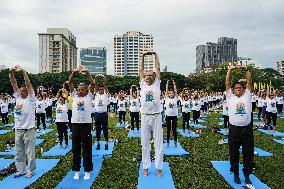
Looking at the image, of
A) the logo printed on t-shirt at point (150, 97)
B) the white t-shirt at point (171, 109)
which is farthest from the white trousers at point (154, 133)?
the white t-shirt at point (171, 109)

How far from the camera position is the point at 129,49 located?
192 meters

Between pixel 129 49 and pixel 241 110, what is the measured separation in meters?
187

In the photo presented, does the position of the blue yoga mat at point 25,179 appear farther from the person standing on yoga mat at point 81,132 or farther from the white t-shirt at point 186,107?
the white t-shirt at point 186,107

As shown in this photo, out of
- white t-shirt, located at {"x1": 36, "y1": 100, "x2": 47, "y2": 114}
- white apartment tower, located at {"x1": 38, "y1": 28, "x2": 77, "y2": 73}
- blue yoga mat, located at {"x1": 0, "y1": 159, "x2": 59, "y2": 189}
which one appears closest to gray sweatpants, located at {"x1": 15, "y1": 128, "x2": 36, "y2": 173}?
blue yoga mat, located at {"x1": 0, "y1": 159, "x2": 59, "y2": 189}

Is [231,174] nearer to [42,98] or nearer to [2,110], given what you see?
[42,98]

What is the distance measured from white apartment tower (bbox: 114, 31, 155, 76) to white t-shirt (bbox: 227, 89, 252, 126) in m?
184

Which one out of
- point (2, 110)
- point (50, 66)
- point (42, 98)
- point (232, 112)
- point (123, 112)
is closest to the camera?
point (232, 112)

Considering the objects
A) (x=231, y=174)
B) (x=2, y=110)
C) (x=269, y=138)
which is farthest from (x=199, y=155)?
(x=2, y=110)

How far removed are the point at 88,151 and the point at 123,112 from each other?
37.0 ft

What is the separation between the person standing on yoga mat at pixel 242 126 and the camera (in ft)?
23.3

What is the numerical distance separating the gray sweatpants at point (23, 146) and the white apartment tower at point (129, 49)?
18334 centimetres

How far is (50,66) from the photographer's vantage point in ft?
439

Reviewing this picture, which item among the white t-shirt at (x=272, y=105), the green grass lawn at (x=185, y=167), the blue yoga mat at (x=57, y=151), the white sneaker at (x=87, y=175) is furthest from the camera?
the white t-shirt at (x=272, y=105)

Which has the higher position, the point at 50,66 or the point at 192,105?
the point at 50,66
